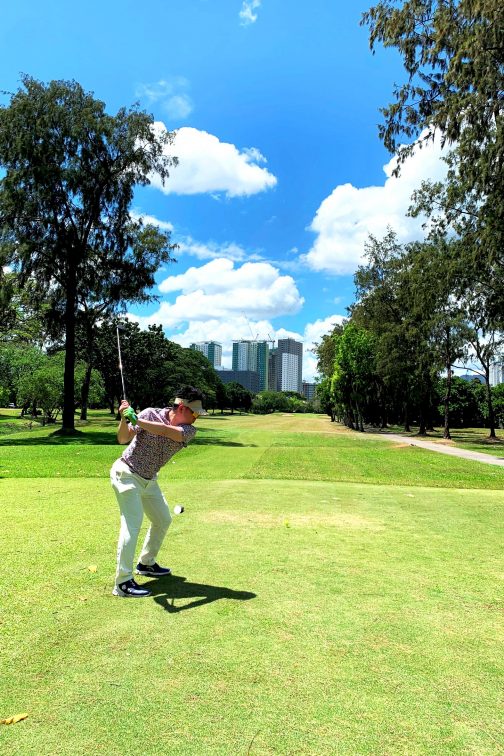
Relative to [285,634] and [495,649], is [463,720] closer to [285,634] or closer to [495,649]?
[495,649]

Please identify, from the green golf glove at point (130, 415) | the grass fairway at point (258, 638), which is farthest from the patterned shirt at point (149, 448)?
the grass fairway at point (258, 638)

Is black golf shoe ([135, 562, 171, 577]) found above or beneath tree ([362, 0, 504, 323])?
beneath

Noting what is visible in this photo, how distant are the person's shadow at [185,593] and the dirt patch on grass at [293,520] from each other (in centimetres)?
287

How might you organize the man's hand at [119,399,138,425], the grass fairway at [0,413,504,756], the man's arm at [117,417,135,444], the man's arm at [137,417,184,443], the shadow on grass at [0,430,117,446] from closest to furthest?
the grass fairway at [0,413,504,756] → the man's arm at [137,417,184,443] → the man's hand at [119,399,138,425] → the man's arm at [117,417,135,444] → the shadow on grass at [0,430,117,446]

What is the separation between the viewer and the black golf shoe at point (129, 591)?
491 centimetres

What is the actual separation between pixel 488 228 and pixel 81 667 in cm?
2408

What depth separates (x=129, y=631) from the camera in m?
4.12

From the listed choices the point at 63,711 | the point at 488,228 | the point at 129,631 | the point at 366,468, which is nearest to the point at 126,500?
the point at 129,631

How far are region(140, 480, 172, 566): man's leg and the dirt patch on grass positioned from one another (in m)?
2.65

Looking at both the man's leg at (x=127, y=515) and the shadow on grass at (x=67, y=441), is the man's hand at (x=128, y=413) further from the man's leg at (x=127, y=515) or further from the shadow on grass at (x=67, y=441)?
the shadow on grass at (x=67, y=441)

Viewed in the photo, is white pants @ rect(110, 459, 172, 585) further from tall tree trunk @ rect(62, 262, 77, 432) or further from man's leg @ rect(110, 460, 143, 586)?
tall tree trunk @ rect(62, 262, 77, 432)

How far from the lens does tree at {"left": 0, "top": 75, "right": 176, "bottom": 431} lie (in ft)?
91.9

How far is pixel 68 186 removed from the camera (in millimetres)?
29344

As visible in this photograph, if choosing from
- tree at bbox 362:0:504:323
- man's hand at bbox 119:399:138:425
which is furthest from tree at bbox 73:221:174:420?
man's hand at bbox 119:399:138:425
